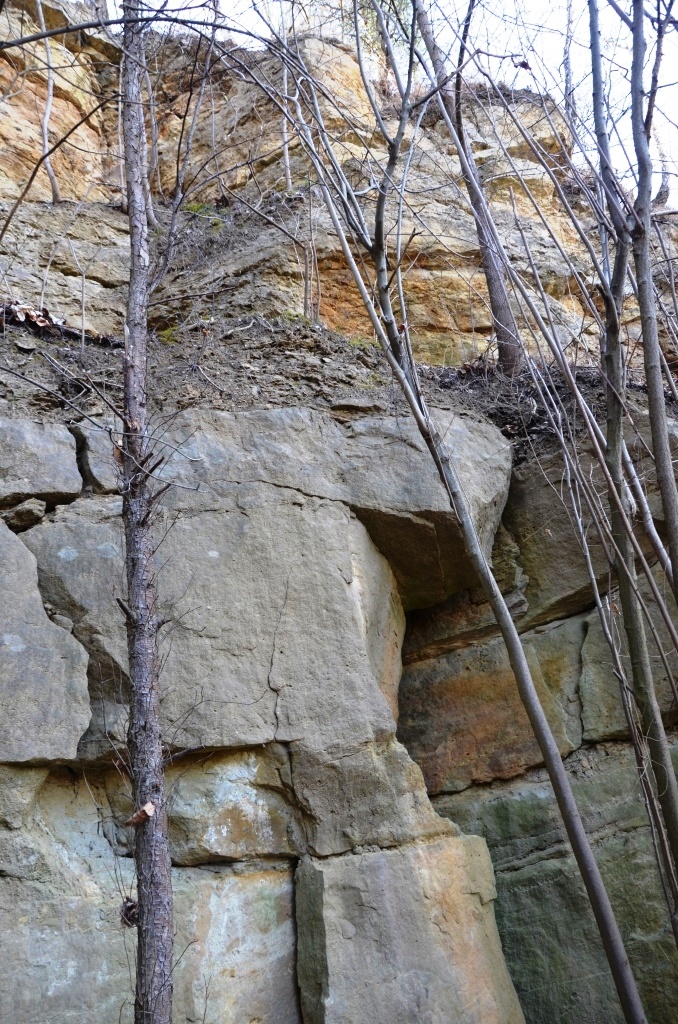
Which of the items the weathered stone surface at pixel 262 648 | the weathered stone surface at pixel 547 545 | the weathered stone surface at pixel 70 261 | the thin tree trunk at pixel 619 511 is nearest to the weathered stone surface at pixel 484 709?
the weathered stone surface at pixel 547 545

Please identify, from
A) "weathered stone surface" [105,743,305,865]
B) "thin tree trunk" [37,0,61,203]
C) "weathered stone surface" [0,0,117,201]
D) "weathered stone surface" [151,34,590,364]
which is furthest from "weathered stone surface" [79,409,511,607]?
"weathered stone surface" [0,0,117,201]

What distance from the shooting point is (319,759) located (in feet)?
15.4

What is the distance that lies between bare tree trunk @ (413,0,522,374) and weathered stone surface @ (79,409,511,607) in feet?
3.24

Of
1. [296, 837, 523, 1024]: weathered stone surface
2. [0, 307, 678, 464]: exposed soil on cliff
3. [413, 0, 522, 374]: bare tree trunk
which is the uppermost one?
[413, 0, 522, 374]: bare tree trunk

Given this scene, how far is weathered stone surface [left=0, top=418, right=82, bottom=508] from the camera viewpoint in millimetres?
4984

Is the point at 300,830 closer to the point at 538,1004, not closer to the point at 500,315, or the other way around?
the point at 538,1004

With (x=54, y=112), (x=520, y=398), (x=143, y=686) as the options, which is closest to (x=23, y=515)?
(x=143, y=686)

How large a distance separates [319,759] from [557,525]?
250 cm

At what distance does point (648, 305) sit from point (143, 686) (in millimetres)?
2900

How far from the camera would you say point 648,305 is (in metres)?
4.13

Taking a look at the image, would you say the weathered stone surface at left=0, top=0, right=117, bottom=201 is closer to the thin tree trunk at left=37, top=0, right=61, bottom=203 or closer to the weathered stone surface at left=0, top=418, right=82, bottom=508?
the thin tree trunk at left=37, top=0, right=61, bottom=203

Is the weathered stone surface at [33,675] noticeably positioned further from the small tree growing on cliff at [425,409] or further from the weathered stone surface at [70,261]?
the weathered stone surface at [70,261]

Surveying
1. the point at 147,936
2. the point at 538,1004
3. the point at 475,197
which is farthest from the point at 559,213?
the point at 147,936

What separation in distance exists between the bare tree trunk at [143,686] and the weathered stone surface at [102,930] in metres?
0.50
